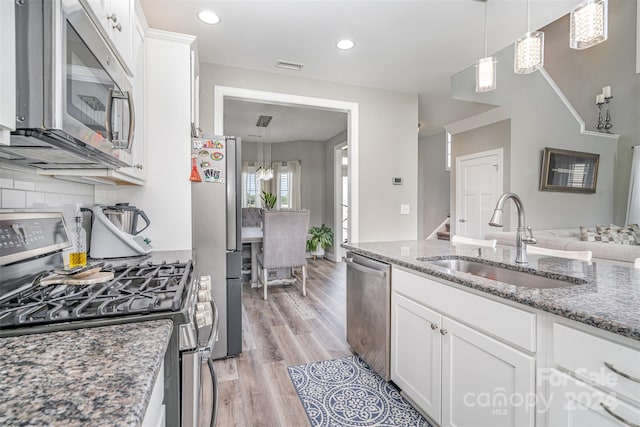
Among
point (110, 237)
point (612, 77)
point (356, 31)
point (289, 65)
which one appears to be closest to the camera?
point (110, 237)

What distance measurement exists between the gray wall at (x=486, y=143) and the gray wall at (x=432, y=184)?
64.4 inches

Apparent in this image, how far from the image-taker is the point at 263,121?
5.80m

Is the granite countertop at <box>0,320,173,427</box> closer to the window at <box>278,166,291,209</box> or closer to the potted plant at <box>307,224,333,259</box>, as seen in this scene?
the potted plant at <box>307,224,333,259</box>

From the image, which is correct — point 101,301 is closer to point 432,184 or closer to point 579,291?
point 579,291

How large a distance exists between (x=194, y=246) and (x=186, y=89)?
42.9 inches

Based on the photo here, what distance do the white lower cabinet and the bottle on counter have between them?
5.28 feet

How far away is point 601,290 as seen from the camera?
108 centimetres

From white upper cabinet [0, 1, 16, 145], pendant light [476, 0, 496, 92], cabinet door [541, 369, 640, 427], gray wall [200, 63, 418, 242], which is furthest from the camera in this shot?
gray wall [200, 63, 418, 242]

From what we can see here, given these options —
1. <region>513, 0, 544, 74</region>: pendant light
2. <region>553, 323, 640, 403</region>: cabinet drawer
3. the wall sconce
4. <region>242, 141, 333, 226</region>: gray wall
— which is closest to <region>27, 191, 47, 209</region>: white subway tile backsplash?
<region>553, 323, 640, 403</region>: cabinet drawer

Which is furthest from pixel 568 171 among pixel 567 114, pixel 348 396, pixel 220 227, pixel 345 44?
pixel 220 227

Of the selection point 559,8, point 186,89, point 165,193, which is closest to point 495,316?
point 165,193

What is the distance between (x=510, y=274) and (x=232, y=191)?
1926 millimetres

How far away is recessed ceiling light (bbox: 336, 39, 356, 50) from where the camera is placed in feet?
9.20

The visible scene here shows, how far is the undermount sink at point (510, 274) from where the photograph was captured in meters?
1.35
